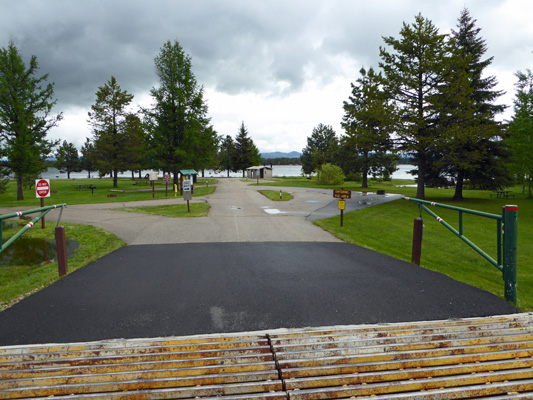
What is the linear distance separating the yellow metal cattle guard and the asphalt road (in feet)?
1.45

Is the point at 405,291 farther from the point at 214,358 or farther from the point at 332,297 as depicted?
the point at 214,358

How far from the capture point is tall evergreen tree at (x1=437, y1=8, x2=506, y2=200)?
19781 millimetres

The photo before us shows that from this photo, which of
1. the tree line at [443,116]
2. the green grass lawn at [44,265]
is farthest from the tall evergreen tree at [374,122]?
the green grass lawn at [44,265]

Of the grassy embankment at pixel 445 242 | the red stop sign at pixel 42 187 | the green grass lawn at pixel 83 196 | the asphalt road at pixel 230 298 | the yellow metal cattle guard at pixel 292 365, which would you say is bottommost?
the grassy embankment at pixel 445 242

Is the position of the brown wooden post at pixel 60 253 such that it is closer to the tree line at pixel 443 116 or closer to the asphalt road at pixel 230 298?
the asphalt road at pixel 230 298

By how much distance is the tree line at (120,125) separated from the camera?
954 inches

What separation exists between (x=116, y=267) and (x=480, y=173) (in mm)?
27221

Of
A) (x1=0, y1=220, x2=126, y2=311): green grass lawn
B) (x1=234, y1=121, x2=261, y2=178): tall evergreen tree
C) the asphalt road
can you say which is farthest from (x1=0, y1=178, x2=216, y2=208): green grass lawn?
(x1=234, y1=121, x2=261, y2=178): tall evergreen tree

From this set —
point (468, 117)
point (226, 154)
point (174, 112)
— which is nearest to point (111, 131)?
point (174, 112)

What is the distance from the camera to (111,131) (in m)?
39.2

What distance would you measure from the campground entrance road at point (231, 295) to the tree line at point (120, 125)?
2425 cm

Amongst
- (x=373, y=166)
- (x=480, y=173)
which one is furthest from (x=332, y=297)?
(x=373, y=166)

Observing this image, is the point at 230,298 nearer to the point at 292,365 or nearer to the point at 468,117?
the point at 292,365

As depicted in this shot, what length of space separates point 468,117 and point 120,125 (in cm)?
3920
